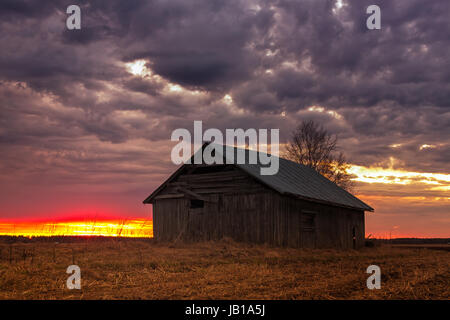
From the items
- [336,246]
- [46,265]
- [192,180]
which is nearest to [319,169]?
[336,246]

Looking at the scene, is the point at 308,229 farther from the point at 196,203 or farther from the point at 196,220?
the point at 196,203

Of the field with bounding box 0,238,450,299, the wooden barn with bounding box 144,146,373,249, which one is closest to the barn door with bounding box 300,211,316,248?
the wooden barn with bounding box 144,146,373,249

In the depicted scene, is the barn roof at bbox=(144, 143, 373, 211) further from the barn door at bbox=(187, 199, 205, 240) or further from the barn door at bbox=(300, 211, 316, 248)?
the barn door at bbox=(187, 199, 205, 240)

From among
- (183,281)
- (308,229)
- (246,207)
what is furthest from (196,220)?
(183,281)

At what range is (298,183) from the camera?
27359 millimetres

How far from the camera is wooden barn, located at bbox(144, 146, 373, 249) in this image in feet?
76.3

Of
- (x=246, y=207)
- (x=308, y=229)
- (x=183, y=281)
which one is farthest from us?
(x=308, y=229)

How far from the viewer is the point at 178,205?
27016 mm

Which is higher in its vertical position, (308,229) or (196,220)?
(196,220)

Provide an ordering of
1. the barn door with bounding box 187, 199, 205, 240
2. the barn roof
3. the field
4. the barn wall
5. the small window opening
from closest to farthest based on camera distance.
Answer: the field → the barn wall → the barn roof → the barn door with bounding box 187, 199, 205, 240 → the small window opening

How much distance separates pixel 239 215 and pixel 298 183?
17.5 ft

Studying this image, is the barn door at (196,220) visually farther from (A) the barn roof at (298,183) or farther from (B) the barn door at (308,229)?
(B) the barn door at (308,229)

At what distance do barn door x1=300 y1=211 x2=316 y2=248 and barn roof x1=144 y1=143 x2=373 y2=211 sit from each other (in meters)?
1.09

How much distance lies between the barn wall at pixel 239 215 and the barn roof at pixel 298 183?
0.55 meters
